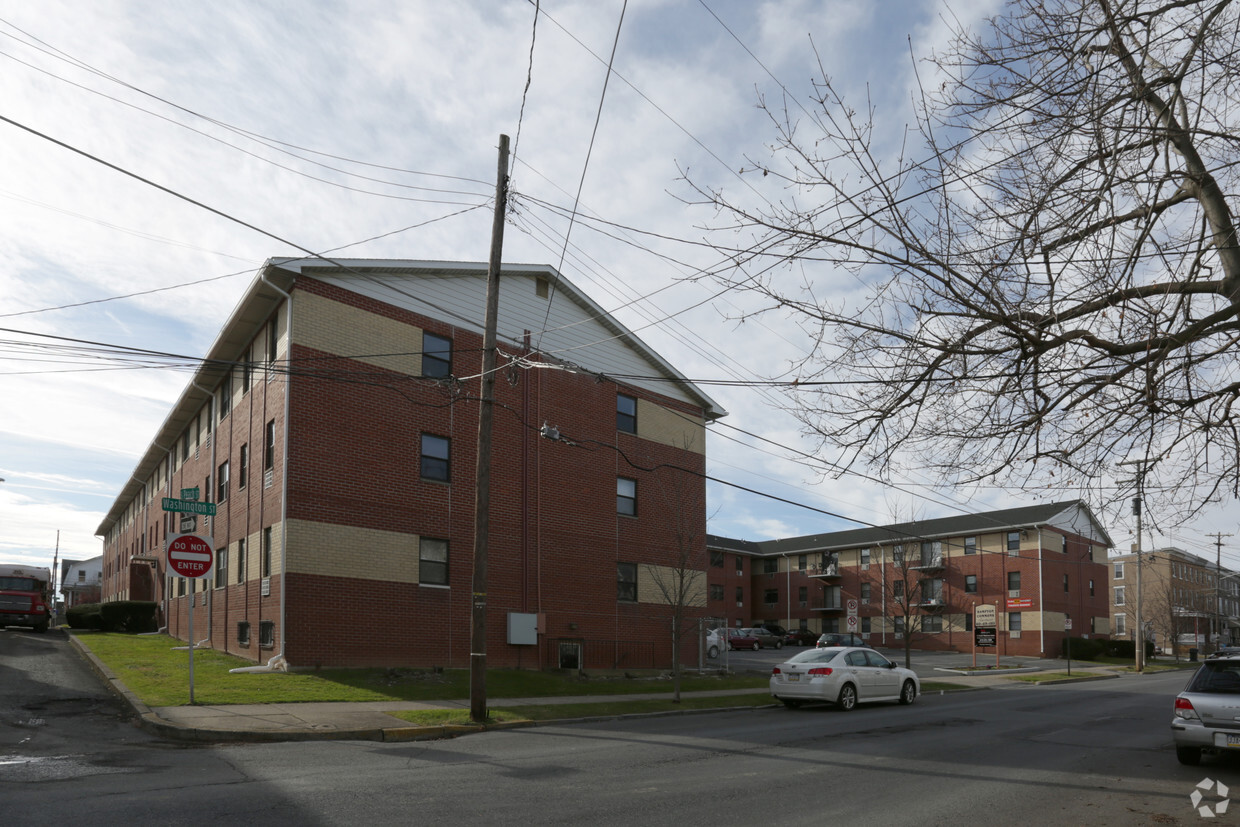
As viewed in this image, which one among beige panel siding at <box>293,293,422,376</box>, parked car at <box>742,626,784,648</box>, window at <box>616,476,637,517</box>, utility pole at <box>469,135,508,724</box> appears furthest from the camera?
parked car at <box>742,626,784,648</box>

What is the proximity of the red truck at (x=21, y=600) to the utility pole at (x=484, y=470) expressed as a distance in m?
27.0

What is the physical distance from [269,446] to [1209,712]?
67.6ft

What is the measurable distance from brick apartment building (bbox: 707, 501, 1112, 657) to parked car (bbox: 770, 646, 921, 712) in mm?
31193

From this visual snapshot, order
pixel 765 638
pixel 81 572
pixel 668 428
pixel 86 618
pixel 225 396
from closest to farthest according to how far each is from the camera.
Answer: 1. pixel 225 396
2. pixel 668 428
3. pixel 86 618
4. pixel 765 638
5. pixel 81 572

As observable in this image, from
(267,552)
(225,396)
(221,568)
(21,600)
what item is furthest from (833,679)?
(21,600)

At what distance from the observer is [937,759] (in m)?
12.6

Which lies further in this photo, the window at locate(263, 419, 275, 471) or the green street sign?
the window at locate(263, 419, 275, 471)

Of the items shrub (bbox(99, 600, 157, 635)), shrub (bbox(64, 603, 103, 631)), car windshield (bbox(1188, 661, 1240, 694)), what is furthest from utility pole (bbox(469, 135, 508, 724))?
shrub (bbox(64, 603, 103, 631))

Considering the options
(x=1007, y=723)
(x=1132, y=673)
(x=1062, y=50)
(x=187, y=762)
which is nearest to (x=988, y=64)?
(x=1062, y=50)

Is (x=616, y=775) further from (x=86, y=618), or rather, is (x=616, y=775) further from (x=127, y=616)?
(x=86, y=618)

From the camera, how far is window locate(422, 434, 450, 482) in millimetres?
24297

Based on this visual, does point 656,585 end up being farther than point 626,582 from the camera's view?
Yes

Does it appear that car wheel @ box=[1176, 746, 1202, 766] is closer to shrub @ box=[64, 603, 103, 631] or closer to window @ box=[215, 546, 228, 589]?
window @ box=[215, 546, 228, 589]

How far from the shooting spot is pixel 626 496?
2998 cm
